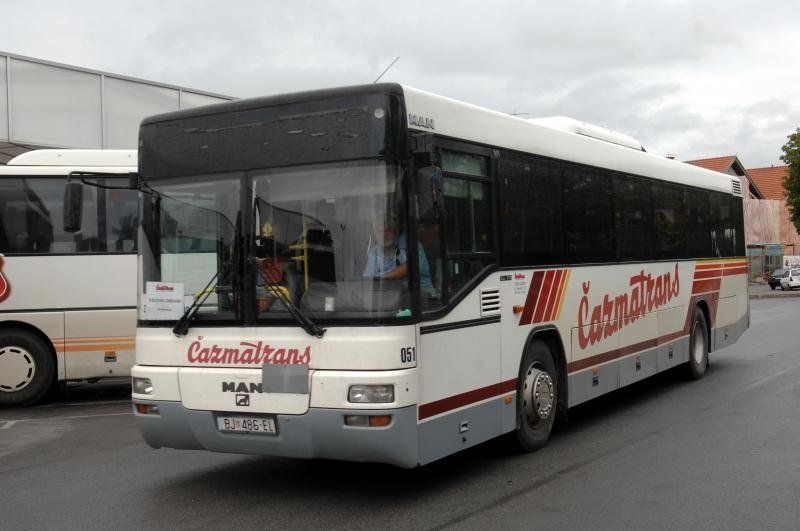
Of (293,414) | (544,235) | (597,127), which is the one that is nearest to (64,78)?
(597,127)

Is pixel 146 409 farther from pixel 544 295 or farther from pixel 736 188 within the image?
pixel 736 188

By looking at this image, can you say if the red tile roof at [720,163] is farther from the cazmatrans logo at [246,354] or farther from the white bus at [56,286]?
the cazmatrans logo at [246,354]

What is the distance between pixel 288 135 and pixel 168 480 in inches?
121

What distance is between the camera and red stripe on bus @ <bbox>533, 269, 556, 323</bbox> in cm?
862

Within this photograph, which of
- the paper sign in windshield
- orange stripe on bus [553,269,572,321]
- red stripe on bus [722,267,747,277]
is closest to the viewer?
the paper sign in windshield

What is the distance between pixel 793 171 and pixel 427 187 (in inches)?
2154

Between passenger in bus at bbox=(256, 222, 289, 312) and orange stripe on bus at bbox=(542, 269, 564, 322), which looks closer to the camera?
passenger in bus at bbox=(256, 222, 289, 312)

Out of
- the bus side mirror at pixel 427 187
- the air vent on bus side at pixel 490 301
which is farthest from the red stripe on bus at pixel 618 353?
the bus side mirror at pixel 427 187

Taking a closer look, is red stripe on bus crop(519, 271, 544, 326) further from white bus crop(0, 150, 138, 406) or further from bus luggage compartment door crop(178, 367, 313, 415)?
white bus crop(0, 150, 138, 406)

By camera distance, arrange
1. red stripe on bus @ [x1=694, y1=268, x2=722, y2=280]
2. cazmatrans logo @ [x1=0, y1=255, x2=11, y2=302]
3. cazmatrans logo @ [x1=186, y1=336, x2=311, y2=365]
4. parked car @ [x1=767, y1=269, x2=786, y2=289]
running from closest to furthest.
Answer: cazmatrans logo @ [x1=186, y1=336, x2=311, y2=365]
cazmatrans logo @ [x1=0, y1=255, x2=11, y2=302]
red stripe on bus @ [x1=694, y1=268, x2=722, y2=280]
parked car @ [x1=767, y1=269, x2=786, y2=289]

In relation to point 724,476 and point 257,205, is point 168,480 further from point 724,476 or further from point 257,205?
point 724,476

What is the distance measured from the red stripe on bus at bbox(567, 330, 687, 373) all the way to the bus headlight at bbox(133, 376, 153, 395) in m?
4.01

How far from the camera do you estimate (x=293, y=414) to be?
21.7ft

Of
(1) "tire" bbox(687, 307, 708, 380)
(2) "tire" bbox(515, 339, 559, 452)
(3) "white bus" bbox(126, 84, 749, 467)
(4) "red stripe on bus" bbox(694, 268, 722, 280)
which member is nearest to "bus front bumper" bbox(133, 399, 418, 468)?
(3) "white bus" bbox(126, 84, 749, 467)
